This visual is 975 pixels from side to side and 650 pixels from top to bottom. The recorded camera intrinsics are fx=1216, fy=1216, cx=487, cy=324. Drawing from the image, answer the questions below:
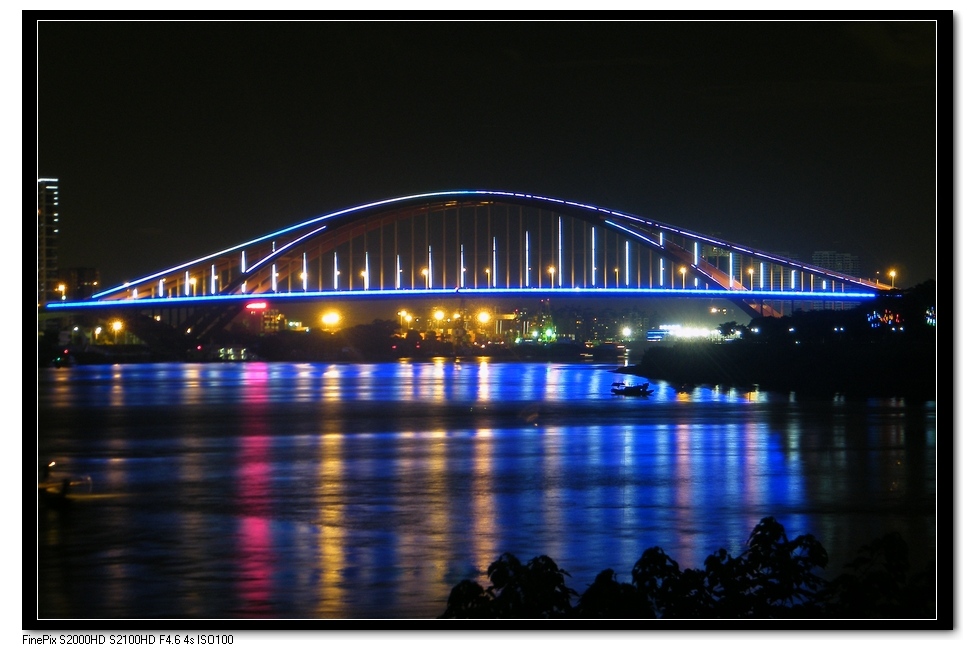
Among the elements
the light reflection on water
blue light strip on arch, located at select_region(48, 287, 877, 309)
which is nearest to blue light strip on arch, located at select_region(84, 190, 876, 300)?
blue light strip on arch, located at select_region(48, 287, 877, 309)

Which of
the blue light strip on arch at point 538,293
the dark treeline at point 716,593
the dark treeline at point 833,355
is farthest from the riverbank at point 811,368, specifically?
the dark treeline at point 716,593

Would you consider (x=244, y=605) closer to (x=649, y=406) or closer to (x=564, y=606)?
(x=564, y=606)

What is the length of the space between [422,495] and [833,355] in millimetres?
23583

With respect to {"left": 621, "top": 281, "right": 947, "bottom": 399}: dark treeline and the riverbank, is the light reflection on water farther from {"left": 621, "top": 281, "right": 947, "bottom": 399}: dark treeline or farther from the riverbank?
{"left": 621, "top": 281, "right": 947, "bottom": 399}: dark treeline

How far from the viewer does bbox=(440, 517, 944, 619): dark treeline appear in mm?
5285

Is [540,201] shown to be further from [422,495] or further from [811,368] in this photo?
[422,495]

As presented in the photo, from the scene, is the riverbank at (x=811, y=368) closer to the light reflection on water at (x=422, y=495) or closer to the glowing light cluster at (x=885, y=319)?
the glowing light cluster at (x=885, y=319)

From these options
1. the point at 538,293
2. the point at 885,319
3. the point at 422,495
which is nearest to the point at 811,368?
the point at 885,319

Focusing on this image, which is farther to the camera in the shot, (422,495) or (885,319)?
(885,319)

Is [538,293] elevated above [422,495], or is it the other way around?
[538,293]

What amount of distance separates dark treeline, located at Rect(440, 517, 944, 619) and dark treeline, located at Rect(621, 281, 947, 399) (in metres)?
20.3

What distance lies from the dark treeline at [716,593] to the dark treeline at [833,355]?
20321 mm

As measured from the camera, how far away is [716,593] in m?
5.74

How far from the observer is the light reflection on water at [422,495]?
7680 millimetres
